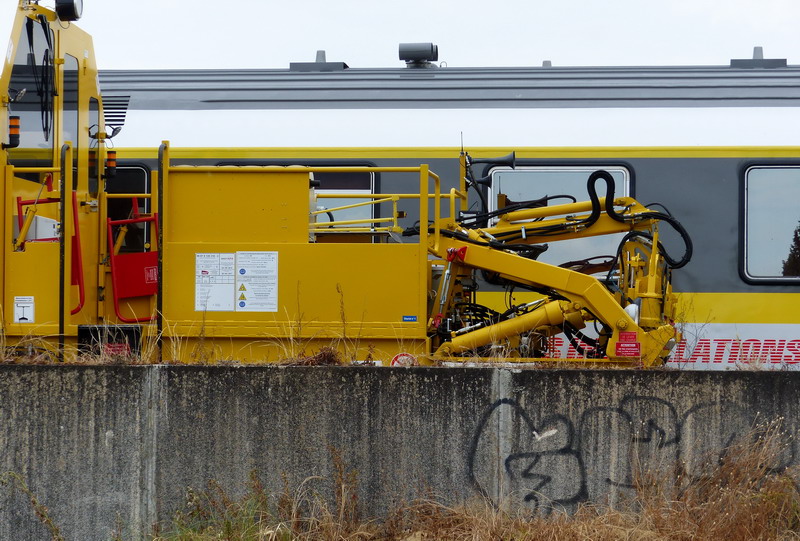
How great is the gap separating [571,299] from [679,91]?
3.27m

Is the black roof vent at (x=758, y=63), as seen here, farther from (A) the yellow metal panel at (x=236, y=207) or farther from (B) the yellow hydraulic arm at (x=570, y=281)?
(A) the yellow metal panel at (x=236, y=207)

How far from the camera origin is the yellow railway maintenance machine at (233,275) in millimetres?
6539

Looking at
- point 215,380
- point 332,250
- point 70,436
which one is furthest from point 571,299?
point 70,436

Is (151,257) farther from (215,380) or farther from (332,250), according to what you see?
(215,380)

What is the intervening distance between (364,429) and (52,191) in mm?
3358

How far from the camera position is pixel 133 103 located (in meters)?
9.26

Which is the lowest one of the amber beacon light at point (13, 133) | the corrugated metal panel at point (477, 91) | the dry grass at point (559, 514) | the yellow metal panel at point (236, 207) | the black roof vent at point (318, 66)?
the dry grass at point (559, 514)

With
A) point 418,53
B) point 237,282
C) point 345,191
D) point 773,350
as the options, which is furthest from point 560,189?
point 237,282

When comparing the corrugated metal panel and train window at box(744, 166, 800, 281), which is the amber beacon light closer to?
the corrugated metal panel

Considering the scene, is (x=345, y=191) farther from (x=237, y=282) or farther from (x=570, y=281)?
(x=570, y=281)

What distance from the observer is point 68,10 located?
6895 mm

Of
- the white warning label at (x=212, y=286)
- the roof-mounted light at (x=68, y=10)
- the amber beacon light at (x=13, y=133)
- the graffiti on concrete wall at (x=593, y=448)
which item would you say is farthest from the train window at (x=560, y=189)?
the amber beacon light at (x=13, y=133)

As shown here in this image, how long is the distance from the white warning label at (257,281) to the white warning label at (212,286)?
66mm

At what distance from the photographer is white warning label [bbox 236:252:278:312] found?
6.68m
